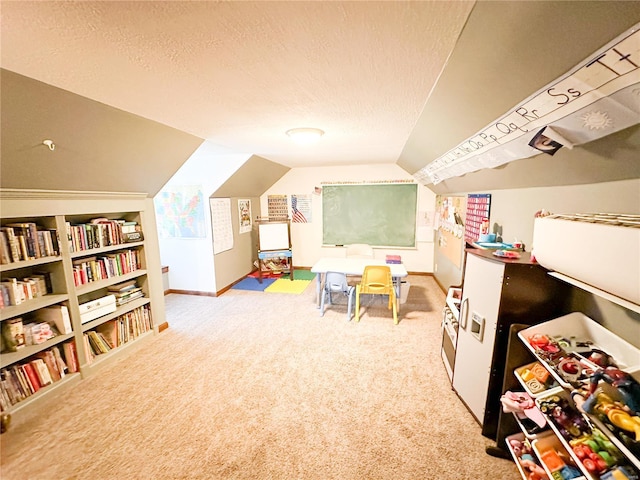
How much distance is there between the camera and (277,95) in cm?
162

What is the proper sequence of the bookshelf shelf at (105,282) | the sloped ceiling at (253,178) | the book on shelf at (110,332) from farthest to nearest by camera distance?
the sloped ceiling at (253,178) → the book on shelf at (110,332) → the bookshelf shelf at (105,282)

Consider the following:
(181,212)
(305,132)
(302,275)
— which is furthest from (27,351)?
(302,275)

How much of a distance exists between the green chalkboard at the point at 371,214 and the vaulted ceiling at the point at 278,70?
2801 mm

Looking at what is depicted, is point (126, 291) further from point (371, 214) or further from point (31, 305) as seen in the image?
point (371, 214)

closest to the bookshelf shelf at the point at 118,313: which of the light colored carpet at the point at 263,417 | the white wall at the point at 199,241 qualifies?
the light colored carpet at the point at 263,417

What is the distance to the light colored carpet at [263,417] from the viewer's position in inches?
60.4

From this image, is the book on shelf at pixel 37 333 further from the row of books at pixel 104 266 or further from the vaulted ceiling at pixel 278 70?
the vaulted ceiling at pixel 278 70

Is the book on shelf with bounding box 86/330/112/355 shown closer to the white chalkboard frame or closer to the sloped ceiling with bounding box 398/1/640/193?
the white chalkboard frame

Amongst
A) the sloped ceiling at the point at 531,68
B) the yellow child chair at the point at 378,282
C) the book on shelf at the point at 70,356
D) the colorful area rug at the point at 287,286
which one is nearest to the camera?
the sloped ceiling at the point at 531,68

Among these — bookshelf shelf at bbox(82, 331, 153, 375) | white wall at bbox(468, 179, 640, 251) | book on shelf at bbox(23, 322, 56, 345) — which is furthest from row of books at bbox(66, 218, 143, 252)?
white wall at bbox(468, 179, 640, 251)

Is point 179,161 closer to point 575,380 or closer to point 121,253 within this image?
point 121,253

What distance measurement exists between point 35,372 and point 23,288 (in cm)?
69

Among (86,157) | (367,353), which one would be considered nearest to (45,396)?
(86,157)

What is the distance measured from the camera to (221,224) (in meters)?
4.32
